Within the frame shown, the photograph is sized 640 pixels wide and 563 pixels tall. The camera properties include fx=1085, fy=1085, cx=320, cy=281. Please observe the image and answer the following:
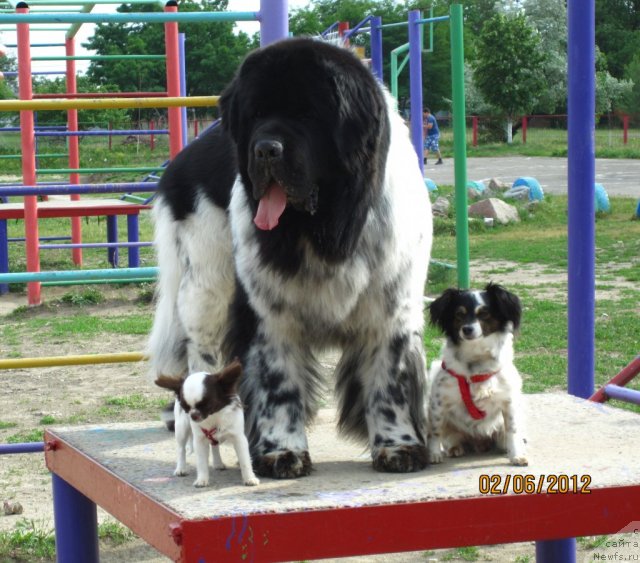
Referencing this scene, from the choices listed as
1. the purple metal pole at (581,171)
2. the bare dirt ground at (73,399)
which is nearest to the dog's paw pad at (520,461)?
the bare dirt ground at (73,399)

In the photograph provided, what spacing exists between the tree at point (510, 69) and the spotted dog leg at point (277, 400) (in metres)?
37.7

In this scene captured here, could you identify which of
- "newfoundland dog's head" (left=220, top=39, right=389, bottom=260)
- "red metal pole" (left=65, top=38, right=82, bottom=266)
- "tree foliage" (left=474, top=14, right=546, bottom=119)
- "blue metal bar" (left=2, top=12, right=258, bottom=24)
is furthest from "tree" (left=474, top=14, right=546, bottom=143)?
"newfoundland dog's head" (left=220, top=39, right=389, bottom=260)

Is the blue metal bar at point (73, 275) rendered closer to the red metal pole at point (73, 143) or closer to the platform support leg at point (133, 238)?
the platform support leg at point (133, 238)

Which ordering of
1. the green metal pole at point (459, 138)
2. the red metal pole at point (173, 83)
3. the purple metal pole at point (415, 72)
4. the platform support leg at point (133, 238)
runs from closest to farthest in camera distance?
the red metal pole at point (173, 83) → the green metal pole at point (459, 138) → the purple metal pole at point (415, 72) → the platform support leg at point (133, 238)

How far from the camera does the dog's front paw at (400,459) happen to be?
3.15 metres

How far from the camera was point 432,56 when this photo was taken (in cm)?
5050

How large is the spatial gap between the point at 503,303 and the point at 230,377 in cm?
89

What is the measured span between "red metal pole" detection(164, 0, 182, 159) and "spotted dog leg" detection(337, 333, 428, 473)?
8.27 feet

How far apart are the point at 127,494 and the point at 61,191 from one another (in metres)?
2.14

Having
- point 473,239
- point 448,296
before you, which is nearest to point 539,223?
point 473,239

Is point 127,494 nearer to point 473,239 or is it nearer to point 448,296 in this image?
point 448,296

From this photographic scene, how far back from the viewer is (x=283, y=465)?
309 centimetres

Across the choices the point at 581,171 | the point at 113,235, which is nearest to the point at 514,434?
the point at 581,171

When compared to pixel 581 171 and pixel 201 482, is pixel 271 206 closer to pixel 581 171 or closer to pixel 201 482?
pixel 201 482
